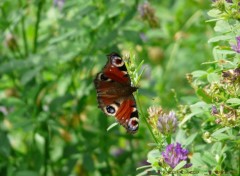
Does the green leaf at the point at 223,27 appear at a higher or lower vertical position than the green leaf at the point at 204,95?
higher

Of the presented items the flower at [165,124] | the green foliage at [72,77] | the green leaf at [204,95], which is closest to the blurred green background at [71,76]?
the green foliage at [72,77]

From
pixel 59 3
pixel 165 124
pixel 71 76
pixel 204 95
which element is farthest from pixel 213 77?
pixel 59 3

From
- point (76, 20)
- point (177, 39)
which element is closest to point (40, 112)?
point (76, 20)

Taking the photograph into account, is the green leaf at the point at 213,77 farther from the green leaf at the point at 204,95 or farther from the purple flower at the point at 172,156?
the purple flower at the point at 172,156

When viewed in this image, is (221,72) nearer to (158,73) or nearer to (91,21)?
(91,21)

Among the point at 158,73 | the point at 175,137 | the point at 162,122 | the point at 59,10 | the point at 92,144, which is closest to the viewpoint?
the point at 162,122

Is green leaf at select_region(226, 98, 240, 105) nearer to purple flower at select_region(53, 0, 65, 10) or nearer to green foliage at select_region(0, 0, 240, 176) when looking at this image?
green foliage at select_region(0, 0, 240, 176)

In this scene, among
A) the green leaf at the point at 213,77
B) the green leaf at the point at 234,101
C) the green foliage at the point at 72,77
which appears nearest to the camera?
the green leaf at the point at 234,101
